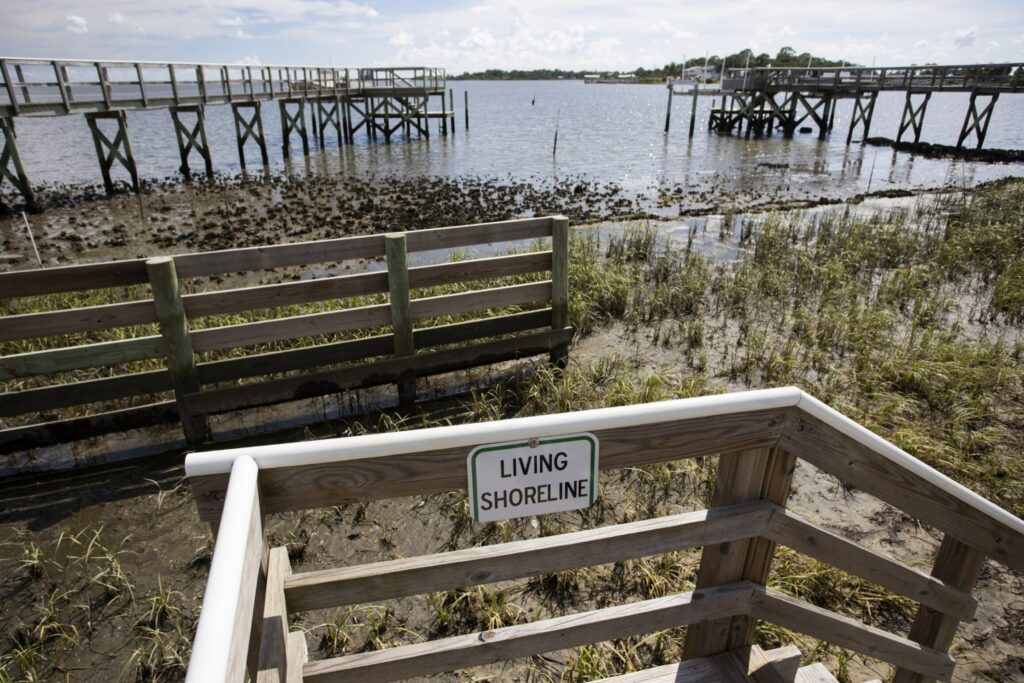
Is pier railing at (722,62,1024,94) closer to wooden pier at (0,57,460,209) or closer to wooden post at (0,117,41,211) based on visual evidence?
wooden pier at (0,57,460,209)

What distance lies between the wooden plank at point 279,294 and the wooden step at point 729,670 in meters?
3.92

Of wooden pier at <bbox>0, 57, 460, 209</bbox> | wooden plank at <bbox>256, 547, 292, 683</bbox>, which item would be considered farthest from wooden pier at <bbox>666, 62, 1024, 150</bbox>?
wooden plank at <bbox>256, 547, 292, 683</bbox>

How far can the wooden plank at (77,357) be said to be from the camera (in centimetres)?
463

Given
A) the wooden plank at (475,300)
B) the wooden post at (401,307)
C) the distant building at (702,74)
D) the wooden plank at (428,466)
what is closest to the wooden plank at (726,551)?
the wooden plank at (428,466)

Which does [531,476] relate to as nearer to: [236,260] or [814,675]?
[814,675]

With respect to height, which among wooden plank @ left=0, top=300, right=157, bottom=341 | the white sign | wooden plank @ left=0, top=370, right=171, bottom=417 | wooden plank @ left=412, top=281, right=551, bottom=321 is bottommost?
wooden plank @ left=0, top=370, right=171, bottom=417

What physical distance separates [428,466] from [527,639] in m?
0.83

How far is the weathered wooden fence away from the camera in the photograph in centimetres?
470

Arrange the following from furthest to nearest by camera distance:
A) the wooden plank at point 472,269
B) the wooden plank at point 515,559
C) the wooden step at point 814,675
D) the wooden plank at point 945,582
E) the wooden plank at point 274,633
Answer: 1. the wooden plank at point 472,269
2. the wooden step at point 814,675
3. the wooden plank at point 945,582
4. the wooden plank at point 515,559
5. the wooden plank at point 274,633

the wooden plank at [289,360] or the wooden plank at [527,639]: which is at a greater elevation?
the wooden plank at [527,639]

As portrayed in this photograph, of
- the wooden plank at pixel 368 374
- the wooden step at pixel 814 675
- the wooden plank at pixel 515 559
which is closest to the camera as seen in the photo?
the wooden plank at pixel 515 559

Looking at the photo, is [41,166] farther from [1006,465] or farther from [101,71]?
[1006,465]

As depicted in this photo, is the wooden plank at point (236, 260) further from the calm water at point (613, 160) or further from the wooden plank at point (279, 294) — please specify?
the calm water at point (613, 160)

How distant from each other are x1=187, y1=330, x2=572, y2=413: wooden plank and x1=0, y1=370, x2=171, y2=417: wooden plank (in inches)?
13.6
